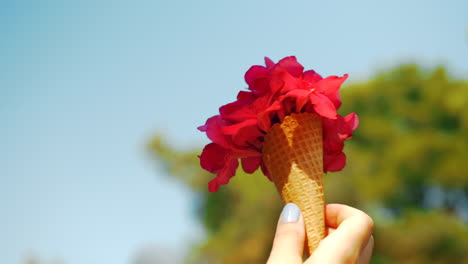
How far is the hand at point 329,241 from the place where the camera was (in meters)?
1.15

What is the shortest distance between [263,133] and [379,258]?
31.7 feet

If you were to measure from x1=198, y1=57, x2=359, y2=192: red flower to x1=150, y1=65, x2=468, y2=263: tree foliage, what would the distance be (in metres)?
8.83

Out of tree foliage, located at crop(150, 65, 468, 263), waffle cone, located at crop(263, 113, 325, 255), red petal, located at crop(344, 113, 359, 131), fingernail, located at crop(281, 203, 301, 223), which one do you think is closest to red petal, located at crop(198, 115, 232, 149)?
waffle cone, located at crop(263, 113, 325, 255)

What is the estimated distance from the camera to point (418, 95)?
47.4 feet

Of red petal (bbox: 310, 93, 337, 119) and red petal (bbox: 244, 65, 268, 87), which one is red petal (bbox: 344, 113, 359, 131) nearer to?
red petal (bbox: 310, 93, 337, 119)

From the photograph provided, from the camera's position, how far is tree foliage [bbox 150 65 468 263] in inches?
414

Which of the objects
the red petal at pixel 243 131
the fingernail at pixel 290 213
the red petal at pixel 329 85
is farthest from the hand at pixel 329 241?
the red petal at pixel 329 85

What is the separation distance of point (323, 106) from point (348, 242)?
338 mm

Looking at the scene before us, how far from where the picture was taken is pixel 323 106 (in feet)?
4.28

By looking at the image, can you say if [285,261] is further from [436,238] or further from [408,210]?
[408,210]

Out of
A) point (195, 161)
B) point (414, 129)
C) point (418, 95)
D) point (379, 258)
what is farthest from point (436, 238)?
point (195, 161)

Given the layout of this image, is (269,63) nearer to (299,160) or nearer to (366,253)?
(299,160)

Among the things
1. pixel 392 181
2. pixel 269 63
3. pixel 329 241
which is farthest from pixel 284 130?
pixel 392 181

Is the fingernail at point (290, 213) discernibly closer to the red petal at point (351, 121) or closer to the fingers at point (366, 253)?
the fingers at point (366, 253)
